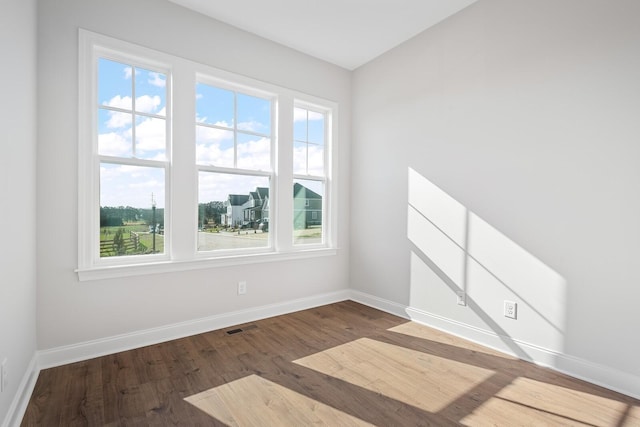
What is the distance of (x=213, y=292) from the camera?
10.2 ft

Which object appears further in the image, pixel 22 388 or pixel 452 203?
pixel 452 203

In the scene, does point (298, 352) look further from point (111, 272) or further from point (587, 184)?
point (587, 184)

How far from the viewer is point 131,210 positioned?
2.70m

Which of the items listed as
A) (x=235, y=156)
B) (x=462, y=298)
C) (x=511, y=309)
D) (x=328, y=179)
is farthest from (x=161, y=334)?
(x=511, y=309)

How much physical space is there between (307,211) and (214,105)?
1.61 meters

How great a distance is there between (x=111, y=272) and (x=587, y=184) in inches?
144

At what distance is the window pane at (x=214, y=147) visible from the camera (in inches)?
122

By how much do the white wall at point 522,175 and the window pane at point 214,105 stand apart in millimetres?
1795

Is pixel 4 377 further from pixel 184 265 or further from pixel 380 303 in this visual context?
pixel 380 303

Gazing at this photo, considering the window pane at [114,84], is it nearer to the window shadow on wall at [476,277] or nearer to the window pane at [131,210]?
the window pane at [131,210]

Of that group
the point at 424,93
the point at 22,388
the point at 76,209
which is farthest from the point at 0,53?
the point at 424,93

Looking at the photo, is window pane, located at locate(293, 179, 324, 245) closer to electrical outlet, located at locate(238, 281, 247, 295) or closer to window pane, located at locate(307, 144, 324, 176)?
window pane, located at locate(307, 144, 324, 176)

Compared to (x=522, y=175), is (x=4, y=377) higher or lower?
lower

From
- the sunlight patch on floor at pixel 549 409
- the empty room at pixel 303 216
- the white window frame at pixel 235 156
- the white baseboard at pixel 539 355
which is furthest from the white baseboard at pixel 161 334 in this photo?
the sunlight patch on floor at pixel 549 409
